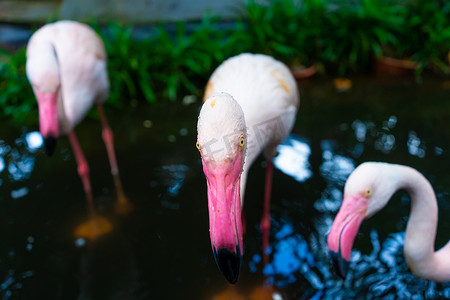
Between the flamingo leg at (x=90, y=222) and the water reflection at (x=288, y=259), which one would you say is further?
the flamingo leg at (x=90, y=222)

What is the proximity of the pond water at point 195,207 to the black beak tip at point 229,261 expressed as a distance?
3.56ft

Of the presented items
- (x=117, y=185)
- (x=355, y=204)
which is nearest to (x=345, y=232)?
(x=355, y=204)

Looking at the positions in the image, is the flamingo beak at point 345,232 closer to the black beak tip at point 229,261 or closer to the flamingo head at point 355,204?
the flamingo head at point 355,204

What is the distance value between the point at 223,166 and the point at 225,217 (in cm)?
21

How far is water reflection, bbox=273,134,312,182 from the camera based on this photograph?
3.84m

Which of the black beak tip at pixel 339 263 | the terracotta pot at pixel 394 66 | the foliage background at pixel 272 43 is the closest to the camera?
the black beak tip at pixel 339 263

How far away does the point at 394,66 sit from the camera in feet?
18.3

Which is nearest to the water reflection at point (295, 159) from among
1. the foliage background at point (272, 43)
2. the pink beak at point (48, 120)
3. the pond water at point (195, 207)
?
the pond water at point (195, 207)

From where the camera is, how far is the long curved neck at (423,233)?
2.33 meters

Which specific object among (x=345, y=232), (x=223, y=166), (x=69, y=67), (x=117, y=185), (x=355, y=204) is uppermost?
(x=223, y=166)

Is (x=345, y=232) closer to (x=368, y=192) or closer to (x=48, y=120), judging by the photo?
(x=368, y=192)

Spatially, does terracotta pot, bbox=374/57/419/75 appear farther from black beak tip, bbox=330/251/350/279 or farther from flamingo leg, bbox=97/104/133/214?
black beak tip, bbox=330/251/350/279

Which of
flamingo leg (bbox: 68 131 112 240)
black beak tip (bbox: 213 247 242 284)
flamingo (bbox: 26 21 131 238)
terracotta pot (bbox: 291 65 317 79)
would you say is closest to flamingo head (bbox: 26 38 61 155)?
flamingo (bbox: 26 21 131 238)

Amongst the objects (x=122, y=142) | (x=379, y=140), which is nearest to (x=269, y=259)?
(x=379, y=140)
